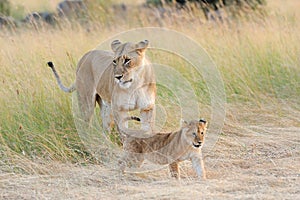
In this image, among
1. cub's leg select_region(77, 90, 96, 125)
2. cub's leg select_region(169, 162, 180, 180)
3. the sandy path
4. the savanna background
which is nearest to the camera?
the sandy path

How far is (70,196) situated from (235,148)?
6.14 ft

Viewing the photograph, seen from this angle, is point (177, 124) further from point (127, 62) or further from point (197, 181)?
point (197, 181)

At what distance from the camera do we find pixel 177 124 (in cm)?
667

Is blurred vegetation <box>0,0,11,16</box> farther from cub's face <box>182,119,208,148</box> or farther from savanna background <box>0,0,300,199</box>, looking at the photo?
cub's face <box>182,119,208,148</box>

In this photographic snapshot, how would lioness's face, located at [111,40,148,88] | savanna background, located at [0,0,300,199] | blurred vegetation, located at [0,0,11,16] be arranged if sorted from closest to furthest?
savanna background, located at [0,0,300,199] → lioness's face, located at [111,40,148,88] → blurred vegetation, located at [0,0,11,16]

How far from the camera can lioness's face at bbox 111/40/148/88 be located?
5.61 metres

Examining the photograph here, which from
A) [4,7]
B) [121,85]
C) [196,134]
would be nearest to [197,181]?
[196,134]

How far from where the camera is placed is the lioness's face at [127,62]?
18.4 feet

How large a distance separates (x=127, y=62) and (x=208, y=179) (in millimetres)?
1175

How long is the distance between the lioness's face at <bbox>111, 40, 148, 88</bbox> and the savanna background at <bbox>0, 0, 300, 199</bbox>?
2.28 feet

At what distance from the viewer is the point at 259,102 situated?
24.8ft

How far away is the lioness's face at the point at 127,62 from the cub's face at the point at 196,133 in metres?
0.80

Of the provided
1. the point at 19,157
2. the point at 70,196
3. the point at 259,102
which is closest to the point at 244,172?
the point at 70,196

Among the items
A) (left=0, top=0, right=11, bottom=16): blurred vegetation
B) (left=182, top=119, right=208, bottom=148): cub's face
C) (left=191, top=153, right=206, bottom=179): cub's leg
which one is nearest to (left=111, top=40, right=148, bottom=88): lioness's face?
(left=182, top=119, right=208, bottom=148): cub's face
